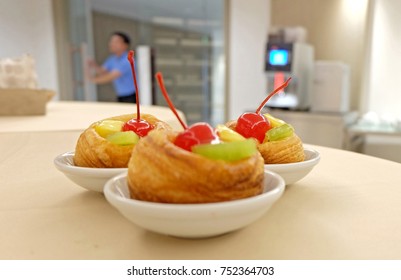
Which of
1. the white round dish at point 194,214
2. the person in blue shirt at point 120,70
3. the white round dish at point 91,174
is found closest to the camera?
the white round dish at point 194,214

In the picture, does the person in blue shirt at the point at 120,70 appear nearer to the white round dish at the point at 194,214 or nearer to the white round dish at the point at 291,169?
the white round dish at the point at 291,169

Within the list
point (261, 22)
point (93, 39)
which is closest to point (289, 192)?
point (261, 22)

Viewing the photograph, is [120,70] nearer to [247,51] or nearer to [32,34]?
[32,34]

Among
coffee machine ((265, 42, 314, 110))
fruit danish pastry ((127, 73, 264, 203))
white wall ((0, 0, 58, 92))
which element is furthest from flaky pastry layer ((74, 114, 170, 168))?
white wall ((0, 0, 58, 92))

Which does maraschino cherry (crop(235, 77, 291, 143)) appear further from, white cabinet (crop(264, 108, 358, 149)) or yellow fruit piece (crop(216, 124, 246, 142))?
white cabinet (crop(264, 108, 358, 149))

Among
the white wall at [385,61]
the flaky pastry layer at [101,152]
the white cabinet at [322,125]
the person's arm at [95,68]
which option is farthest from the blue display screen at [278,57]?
the flaky pastry layer at [101,152]

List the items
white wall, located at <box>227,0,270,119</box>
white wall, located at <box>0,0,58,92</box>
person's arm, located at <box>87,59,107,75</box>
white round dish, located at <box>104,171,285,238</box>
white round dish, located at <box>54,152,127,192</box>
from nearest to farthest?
white round dish, located at <box>104,171,285,238</box>, white round dish, located at <box>54,152,127,192</box>, white wall, located at <box>0,0,58,92</box>, white wall, located at <box>227,0,270,119</box>, person's arm, located at <box>87,59,107,75</box>
